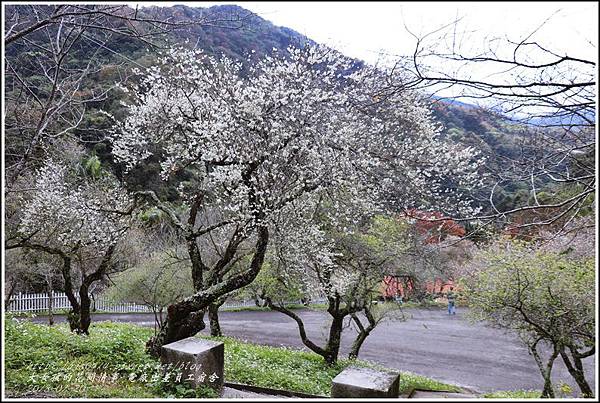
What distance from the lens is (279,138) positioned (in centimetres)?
369

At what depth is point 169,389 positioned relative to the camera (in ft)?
9.96

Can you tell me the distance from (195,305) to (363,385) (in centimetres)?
199

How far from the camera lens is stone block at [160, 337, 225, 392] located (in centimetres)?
309

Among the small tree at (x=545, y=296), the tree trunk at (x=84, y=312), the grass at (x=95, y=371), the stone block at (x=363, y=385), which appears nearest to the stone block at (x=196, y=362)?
the grass at (x=95, y=371)

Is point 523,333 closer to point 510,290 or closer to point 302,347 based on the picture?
point 510,290

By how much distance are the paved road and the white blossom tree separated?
3.95 m

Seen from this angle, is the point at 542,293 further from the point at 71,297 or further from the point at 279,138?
the point at 71,297

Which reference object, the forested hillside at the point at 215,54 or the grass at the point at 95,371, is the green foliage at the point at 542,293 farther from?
the grass at the point at 95,371

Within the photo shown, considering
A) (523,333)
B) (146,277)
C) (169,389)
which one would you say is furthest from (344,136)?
(146,277)

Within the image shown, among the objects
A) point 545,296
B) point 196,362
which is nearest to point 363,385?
point 196,362

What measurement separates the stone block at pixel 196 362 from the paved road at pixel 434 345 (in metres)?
4.71

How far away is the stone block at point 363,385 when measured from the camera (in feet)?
7.47

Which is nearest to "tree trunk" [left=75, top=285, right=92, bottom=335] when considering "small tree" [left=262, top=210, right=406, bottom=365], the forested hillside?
the forested hillside

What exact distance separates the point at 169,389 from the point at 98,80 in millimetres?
4065
